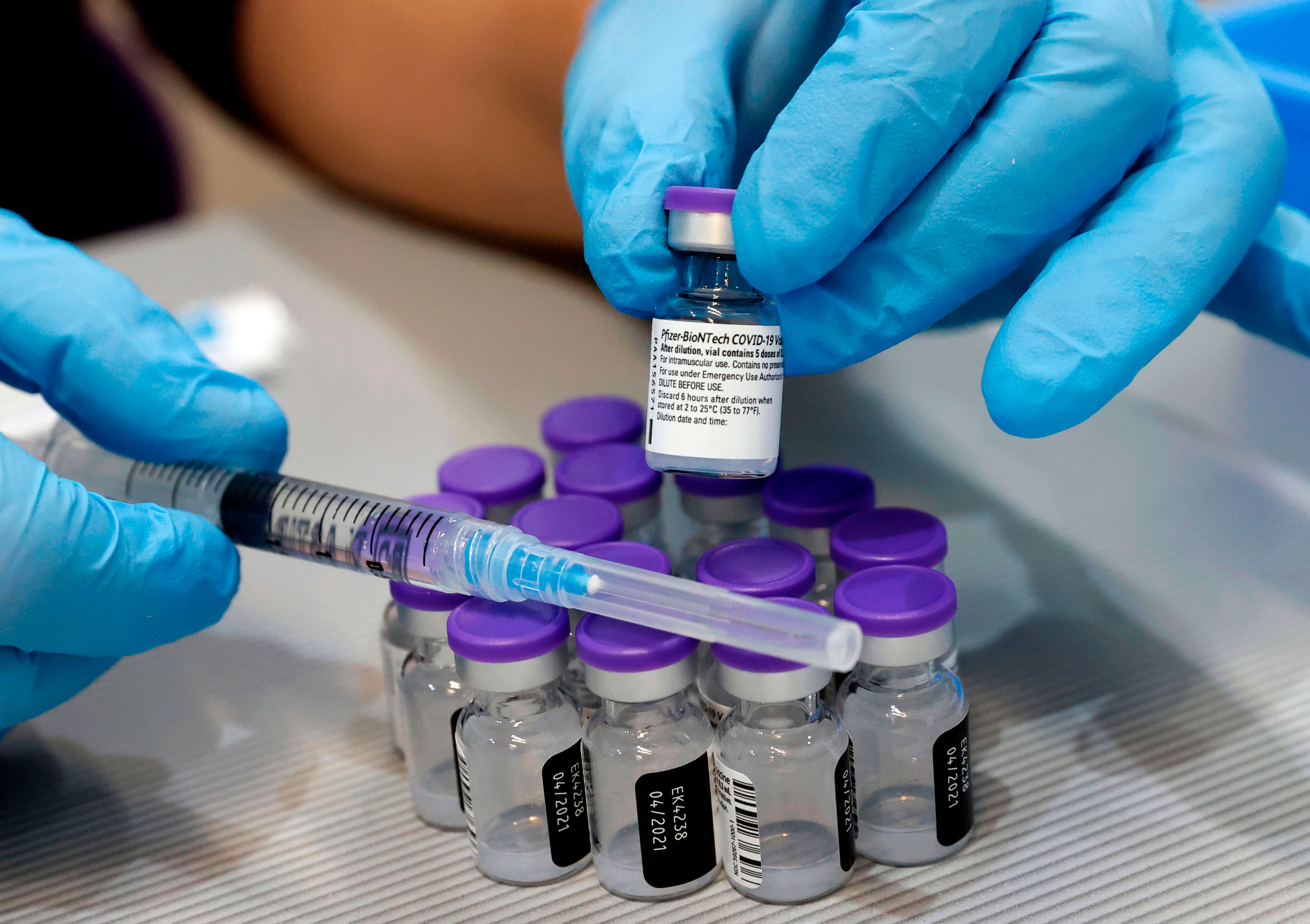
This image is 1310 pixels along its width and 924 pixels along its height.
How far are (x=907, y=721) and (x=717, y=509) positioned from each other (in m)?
0.33

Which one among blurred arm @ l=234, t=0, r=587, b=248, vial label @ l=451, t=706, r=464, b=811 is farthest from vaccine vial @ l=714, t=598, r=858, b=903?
blurred arm @ l=234, t=0, r=587, b=248

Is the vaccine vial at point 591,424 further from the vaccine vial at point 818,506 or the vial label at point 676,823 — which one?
the vial label at point 676,823

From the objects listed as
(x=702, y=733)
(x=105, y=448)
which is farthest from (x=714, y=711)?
(x=105, y=448)

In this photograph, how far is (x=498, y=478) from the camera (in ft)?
3.83

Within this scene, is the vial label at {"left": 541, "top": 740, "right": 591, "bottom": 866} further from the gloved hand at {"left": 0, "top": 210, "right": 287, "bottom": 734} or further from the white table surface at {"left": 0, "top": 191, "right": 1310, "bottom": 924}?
the gloved hand at {"left": 0, "top": 210, "right": 287, "bottom": 734}

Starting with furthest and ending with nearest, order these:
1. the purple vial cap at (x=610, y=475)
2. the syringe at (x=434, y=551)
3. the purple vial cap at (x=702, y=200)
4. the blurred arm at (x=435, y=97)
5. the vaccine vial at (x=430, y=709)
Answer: the blurred arm at (x=435, y=97)
the purple vial cap at (x=610, y=475)
the vaccine vial at (x=430, y=709)
the purple vial cap at (x=702, y=200)
the syringe at (x=434, y=551)

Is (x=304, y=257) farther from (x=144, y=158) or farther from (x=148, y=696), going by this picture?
(x=148, y=696)

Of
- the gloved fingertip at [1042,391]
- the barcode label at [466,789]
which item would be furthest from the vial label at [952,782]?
the barcode label at [466,789]

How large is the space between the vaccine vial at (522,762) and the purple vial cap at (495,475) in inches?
8.2

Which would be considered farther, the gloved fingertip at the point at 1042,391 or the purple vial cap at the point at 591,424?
the purple vial cap at the point at 591,424

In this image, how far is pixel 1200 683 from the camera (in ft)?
3.58

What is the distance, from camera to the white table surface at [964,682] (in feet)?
2.98

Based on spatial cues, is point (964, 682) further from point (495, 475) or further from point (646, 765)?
point (495, 475)

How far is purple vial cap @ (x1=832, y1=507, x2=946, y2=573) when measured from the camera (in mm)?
961
